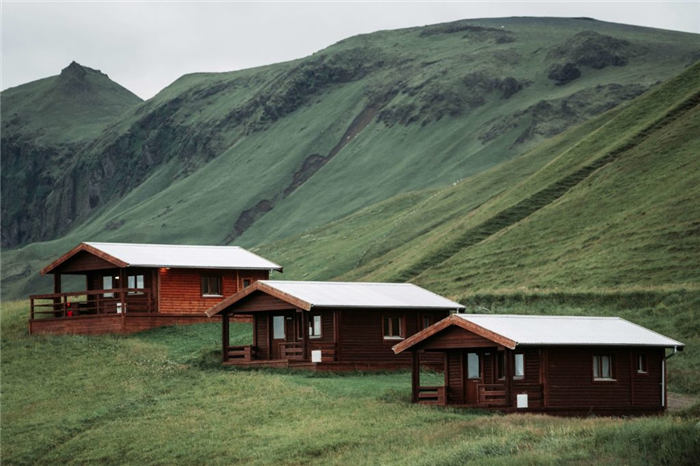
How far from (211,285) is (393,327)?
17297 mm

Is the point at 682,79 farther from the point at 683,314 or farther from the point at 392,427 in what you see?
the point at 392,427

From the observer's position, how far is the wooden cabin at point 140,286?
7512 centimetres

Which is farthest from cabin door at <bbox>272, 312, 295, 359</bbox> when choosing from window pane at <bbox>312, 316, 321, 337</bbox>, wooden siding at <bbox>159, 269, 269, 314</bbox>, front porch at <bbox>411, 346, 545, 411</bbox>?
front porch at <bbox>411, 346, 545, 411</bbox>

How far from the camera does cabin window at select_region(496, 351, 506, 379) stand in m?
54.3

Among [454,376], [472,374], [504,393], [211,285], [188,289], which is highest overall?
[211,285]

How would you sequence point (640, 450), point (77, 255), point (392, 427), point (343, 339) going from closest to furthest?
point (640, 450) → point (392, 427) → point (343, 339) → point (77, 255)

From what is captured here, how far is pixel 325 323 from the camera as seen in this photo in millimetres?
64875

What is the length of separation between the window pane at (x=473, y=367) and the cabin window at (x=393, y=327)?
33.8 ft

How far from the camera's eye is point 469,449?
132ft

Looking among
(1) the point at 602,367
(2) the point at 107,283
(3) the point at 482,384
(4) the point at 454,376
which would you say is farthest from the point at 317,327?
(2) the point at 107,283

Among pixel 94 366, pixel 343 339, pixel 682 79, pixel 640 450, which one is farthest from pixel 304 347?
pixel 682 79

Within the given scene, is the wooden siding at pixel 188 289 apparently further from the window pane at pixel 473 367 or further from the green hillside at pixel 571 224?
the window pane at pixel 473 367

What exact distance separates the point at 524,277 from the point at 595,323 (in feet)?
119

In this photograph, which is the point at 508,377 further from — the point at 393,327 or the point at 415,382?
the point at 393,327
